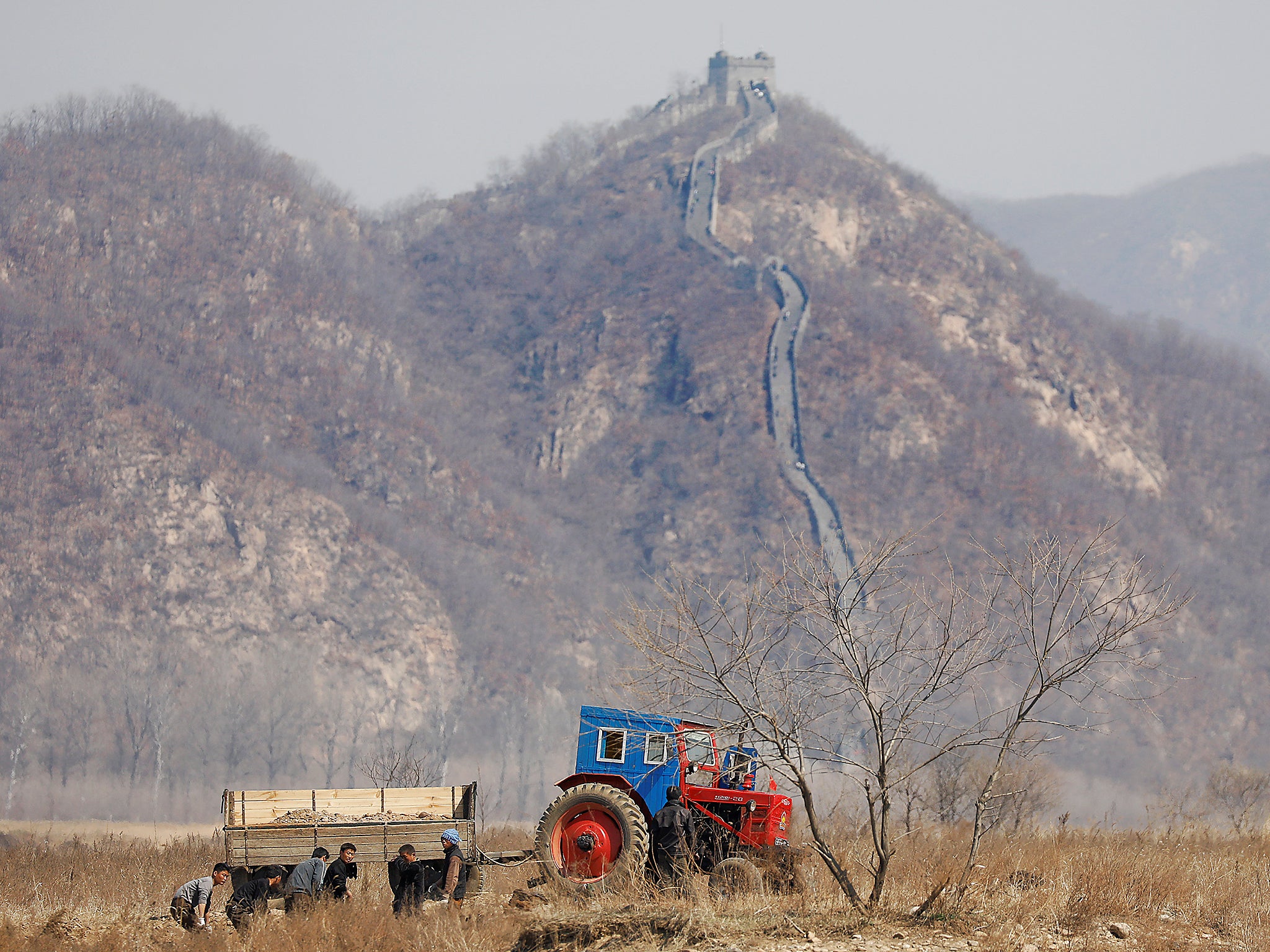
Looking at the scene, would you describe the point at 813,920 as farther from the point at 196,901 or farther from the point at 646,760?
the point at 196,901

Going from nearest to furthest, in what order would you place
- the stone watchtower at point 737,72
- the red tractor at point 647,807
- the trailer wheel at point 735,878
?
the trailer wheel at point 735,878 → the red tractor at point 647,807 → the stone watchtower at point 737,72

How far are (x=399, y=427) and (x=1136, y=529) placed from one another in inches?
2432

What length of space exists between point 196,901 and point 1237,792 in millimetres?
44982

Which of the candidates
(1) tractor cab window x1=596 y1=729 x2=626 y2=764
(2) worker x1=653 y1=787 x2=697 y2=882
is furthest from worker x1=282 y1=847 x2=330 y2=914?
(2) worker x1=653 y1=787 x2=697 y2=882

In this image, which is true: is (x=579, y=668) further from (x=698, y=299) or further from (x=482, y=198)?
(x=482, y=198)

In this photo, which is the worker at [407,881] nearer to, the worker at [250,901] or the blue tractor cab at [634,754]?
the worker at [250,901]

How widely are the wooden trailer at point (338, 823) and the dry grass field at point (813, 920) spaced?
2.88ft

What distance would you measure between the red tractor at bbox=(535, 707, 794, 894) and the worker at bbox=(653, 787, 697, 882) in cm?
20

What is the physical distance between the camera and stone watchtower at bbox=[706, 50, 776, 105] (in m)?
165

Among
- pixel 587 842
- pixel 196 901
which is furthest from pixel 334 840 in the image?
pixel 587 842

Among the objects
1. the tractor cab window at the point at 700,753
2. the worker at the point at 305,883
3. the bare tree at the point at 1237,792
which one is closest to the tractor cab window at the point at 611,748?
the tractor cab window at the point at 700,753

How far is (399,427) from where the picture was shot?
117 metres

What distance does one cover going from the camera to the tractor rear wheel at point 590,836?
61.5 feet

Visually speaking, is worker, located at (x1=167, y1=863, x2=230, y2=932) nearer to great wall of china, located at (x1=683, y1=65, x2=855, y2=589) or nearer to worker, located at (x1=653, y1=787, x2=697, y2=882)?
worker, located at (x1=653, y1=787, x2=697, y2=882)
